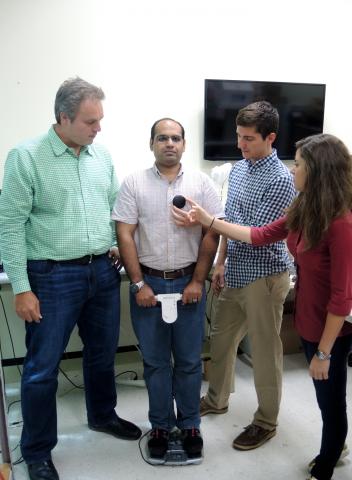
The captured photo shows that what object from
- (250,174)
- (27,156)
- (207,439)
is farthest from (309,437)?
(27,156)

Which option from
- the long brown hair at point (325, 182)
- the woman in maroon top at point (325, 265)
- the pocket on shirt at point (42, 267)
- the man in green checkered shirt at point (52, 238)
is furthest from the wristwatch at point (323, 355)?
the pocket on shirt at point (42, 267)

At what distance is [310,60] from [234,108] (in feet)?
2.51

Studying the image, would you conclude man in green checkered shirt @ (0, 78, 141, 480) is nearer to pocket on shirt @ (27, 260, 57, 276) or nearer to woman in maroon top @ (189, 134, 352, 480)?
pocket on shirt @ (27, 260, 57, 276)

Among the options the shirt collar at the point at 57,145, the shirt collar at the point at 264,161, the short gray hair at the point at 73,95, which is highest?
the short gray hair at the point at 73,95

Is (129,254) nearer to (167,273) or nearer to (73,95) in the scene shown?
(167,273)

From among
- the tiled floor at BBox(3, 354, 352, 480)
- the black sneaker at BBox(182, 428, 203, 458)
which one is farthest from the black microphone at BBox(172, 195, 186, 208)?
the tiled floor at BBox(3, 354, 352, 480)

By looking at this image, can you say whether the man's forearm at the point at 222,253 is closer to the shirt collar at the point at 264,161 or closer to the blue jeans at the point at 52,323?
the shirt collar at the point at 264,161

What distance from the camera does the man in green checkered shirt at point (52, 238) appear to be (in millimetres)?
1699

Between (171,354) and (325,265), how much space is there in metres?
0.87

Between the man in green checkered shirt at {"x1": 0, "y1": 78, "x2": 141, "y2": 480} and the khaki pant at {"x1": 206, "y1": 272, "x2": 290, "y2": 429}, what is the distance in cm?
66

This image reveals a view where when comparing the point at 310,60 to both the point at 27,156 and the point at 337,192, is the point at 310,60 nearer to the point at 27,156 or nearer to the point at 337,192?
the point at 337,192

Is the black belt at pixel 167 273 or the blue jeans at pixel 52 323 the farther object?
the black belt at pixel 167 273

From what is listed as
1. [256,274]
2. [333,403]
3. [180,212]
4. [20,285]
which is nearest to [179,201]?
→ [180,212]

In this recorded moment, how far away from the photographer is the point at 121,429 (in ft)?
7.22
